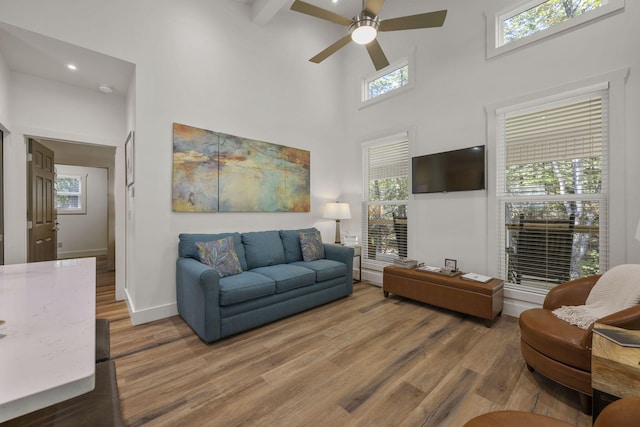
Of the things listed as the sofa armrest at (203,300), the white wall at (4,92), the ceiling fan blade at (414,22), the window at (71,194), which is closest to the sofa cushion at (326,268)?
the sofa armrest at (203,300)

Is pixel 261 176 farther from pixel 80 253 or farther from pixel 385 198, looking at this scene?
pixel 80 253

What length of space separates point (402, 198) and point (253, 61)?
9.70 ft

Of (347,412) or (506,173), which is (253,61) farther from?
(347,412)

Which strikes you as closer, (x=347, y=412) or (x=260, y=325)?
(x=347, y=412)

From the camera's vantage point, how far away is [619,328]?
1564mm

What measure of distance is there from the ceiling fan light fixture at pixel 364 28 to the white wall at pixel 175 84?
5.99 feet

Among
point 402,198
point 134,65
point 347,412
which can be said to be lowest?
point 347,412

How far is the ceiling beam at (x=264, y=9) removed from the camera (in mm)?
3355

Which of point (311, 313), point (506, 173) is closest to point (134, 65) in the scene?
point (311, 313)

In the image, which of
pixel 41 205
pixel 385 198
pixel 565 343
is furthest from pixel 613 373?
pixel 41 205

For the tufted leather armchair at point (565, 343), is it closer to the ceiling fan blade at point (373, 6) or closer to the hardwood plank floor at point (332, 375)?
the hardwood plank floor at point (332, 375)

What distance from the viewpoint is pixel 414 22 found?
93.6 inches

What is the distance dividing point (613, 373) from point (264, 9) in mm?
4583

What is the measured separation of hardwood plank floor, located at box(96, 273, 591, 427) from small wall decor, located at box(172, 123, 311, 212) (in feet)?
4.86
